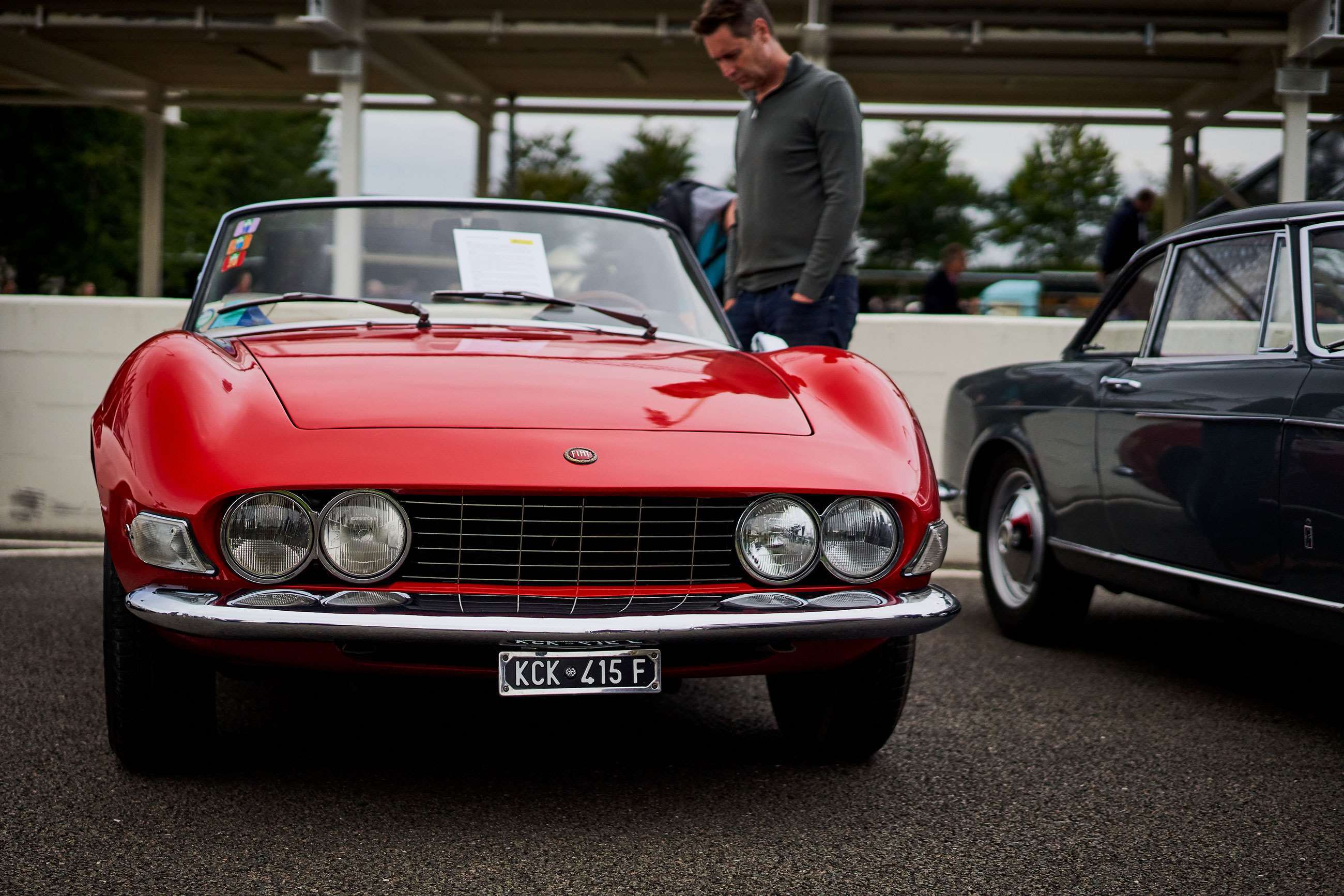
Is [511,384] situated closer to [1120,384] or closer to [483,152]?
[1120,384]

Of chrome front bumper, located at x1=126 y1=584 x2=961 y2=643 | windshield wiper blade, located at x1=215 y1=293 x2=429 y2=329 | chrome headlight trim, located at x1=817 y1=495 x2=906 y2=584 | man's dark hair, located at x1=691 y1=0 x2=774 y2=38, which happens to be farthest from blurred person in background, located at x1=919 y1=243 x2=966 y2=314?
chrome front bumper, located at x1=126 y1=584 x2=961 y2=643

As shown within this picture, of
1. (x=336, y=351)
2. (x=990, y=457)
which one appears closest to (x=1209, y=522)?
(x=990, y=457)

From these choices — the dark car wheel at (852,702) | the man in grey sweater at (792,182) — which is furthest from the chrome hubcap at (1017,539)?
the dark car wheel at (852,702)

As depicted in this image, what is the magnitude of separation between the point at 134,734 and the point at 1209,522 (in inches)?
111

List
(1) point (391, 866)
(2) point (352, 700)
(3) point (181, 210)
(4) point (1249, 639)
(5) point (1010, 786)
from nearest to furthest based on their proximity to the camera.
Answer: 1. (1) point (391, 866)
2. (5) point (1010, 786)
3. (2) point (352, 700)
4. (4) point (1249, 639)
5. (3) point (181, 210)

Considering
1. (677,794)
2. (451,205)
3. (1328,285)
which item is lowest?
(677,794)

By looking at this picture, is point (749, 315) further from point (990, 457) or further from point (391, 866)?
point (391, 866)

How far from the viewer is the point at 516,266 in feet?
13.2

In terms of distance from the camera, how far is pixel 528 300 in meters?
3.91

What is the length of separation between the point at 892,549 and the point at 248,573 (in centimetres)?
129

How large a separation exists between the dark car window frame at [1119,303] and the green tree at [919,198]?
41.5m

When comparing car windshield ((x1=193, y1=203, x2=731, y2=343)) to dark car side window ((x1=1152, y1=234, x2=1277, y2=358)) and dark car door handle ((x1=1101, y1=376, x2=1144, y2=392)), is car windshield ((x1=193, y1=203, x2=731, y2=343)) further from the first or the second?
dark car side window ((x1=1152, y1=234, x2=1277, y2=358))

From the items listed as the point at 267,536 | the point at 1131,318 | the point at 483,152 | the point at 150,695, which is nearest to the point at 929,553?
the point at 267,536

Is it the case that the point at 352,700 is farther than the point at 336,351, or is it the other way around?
the point at 352,700
